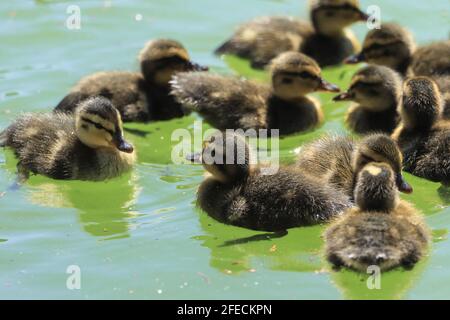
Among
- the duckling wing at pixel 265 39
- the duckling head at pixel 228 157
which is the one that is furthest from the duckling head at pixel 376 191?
the duckling wing at pixel 265 39

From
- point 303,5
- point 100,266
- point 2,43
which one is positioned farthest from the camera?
point 303,5

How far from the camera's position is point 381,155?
6773 mm

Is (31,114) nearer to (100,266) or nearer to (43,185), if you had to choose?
(43,185)

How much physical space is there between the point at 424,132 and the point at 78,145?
2327mm

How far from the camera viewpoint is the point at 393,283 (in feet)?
20.2

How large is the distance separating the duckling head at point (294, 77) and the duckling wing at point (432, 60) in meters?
0.84

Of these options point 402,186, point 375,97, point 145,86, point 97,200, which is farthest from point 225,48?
point 402,186

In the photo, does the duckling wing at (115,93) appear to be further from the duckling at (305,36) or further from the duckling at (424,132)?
the duckling at (424,132)

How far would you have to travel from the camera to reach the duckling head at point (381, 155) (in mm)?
6770

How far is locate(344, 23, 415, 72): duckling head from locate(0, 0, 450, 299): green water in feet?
1.55

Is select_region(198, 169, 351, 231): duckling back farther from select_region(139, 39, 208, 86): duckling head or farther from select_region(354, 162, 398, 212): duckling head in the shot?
select_region(139, 39, 208, 86): duckling head
